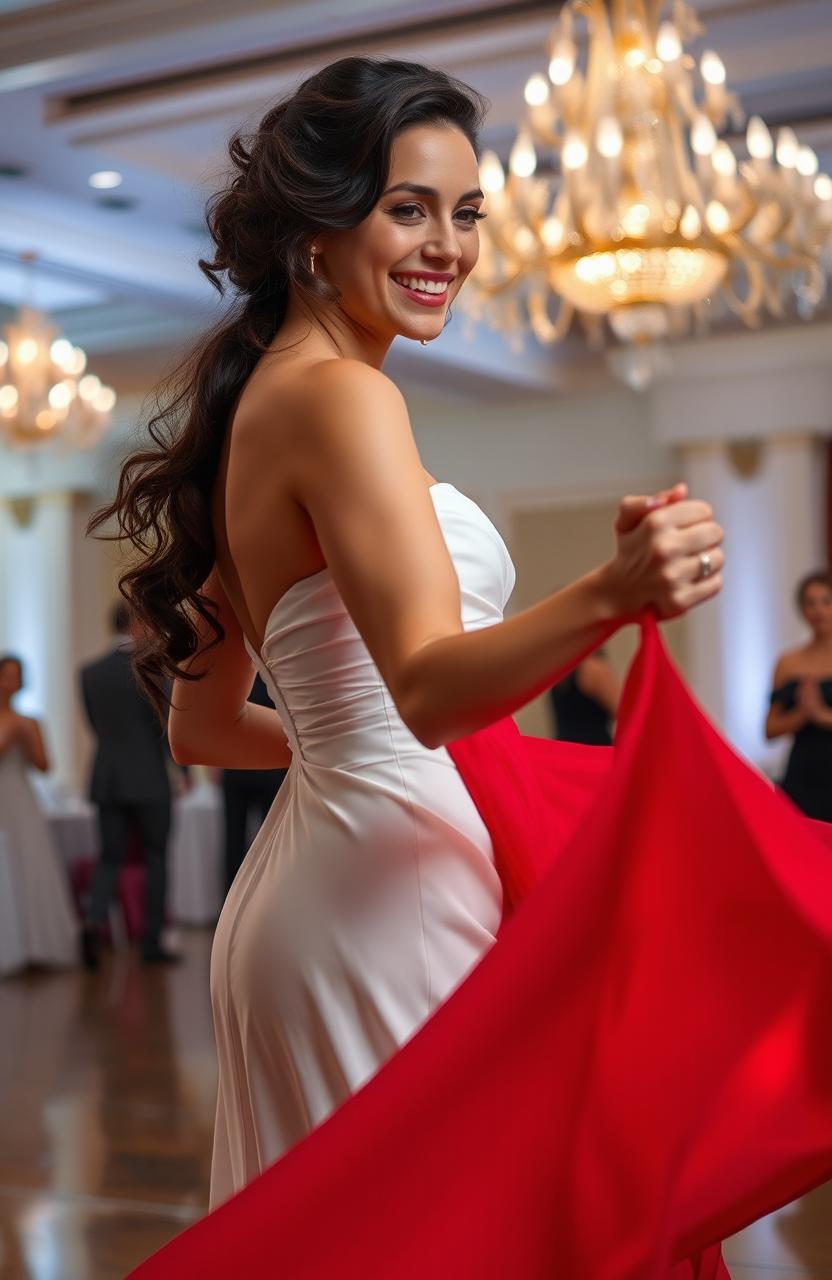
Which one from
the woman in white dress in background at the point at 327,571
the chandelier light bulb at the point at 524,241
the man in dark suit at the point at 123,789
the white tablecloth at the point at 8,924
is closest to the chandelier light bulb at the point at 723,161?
the chandelier light bulb at the point at 524,241

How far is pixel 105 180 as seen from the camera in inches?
268

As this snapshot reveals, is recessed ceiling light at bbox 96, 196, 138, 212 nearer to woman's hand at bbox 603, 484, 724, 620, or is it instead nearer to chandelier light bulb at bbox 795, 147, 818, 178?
chandelier light bulb at bbox 795, 147, 818, 178

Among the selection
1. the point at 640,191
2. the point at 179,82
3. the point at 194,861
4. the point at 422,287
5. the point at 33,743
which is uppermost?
the point at 179,82

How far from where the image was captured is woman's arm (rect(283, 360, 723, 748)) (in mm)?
1109

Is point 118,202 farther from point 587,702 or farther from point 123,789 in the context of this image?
point 587,702

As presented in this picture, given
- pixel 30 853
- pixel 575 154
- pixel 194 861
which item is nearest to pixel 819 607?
pixel 575 154

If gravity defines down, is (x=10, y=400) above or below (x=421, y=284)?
above

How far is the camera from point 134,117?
615cm

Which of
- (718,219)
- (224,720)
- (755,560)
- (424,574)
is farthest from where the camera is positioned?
(755,560)

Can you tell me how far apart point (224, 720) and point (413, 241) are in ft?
1.92

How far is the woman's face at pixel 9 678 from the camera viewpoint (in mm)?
7277

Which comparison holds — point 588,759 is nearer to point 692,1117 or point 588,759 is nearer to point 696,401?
point 692,1117

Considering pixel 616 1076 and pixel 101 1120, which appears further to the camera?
pixel 101 1120

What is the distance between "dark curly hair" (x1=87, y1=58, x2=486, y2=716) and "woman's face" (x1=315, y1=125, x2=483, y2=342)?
0.05ft
